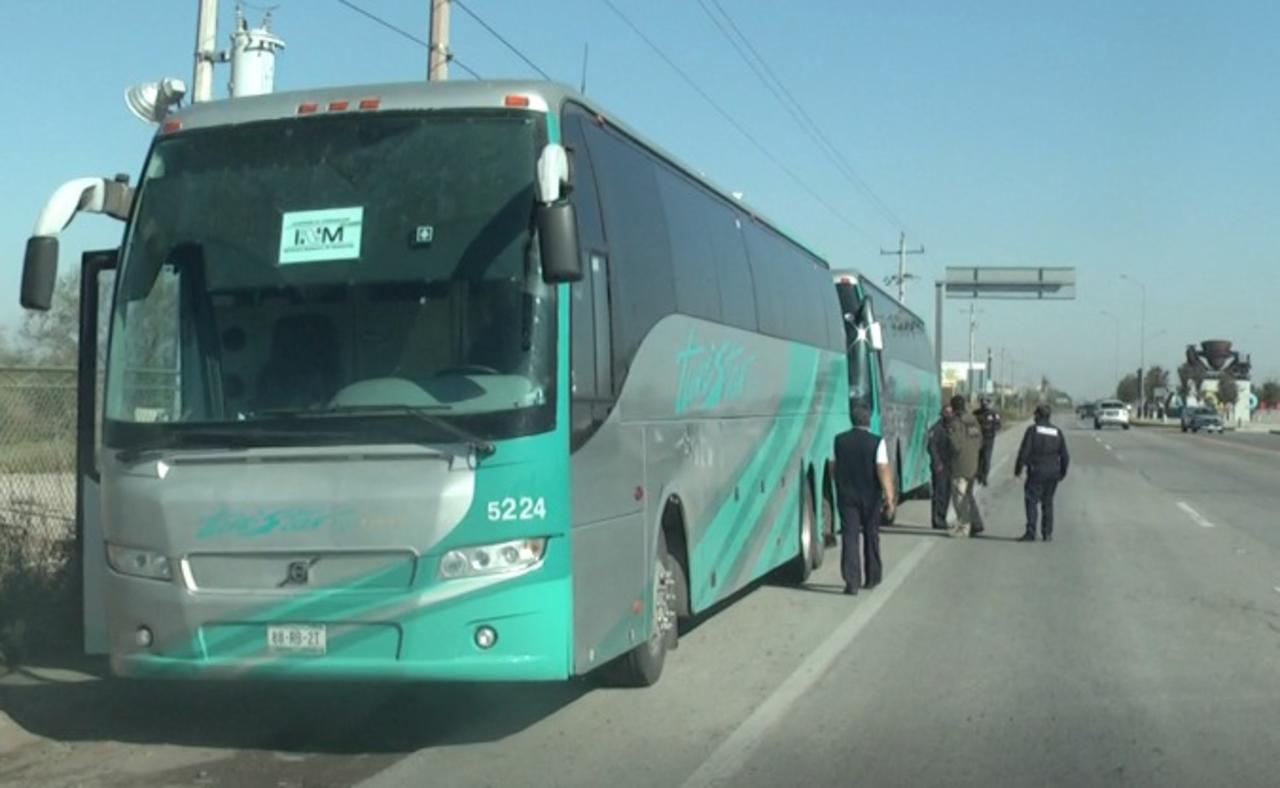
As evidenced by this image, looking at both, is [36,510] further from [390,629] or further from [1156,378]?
[1156,378]

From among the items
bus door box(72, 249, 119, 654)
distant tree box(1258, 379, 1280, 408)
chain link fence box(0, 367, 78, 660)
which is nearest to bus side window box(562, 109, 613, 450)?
bus door box(72, 249, 119, 654)

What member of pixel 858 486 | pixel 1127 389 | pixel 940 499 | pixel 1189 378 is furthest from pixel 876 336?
pixel 1127 389

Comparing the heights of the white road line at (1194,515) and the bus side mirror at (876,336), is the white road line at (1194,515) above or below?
below

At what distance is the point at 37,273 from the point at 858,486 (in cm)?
784

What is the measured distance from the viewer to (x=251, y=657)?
277 inches

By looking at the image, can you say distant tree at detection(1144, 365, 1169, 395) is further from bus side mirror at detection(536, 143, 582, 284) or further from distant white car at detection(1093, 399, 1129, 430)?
bus side mirror at detection(536, 143, 582, 284)

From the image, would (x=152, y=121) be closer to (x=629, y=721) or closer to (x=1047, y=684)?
(x=629, y=721)

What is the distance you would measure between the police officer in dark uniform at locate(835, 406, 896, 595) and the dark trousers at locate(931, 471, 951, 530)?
6412mm

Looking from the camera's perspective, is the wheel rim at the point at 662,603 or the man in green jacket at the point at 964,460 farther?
the man in green jacket at the point at 964,460

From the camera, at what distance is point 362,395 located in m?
6.99

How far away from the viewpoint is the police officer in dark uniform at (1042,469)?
17.8 m

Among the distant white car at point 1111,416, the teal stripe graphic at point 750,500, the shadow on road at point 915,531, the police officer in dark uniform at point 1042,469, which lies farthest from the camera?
the distant white car at point 1111,416

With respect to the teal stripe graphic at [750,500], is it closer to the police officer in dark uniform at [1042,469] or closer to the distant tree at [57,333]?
the police officer in dark uniform at [1042,469]

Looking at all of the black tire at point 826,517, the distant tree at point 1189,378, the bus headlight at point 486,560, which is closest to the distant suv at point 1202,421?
the distant tree at point 1189,378
